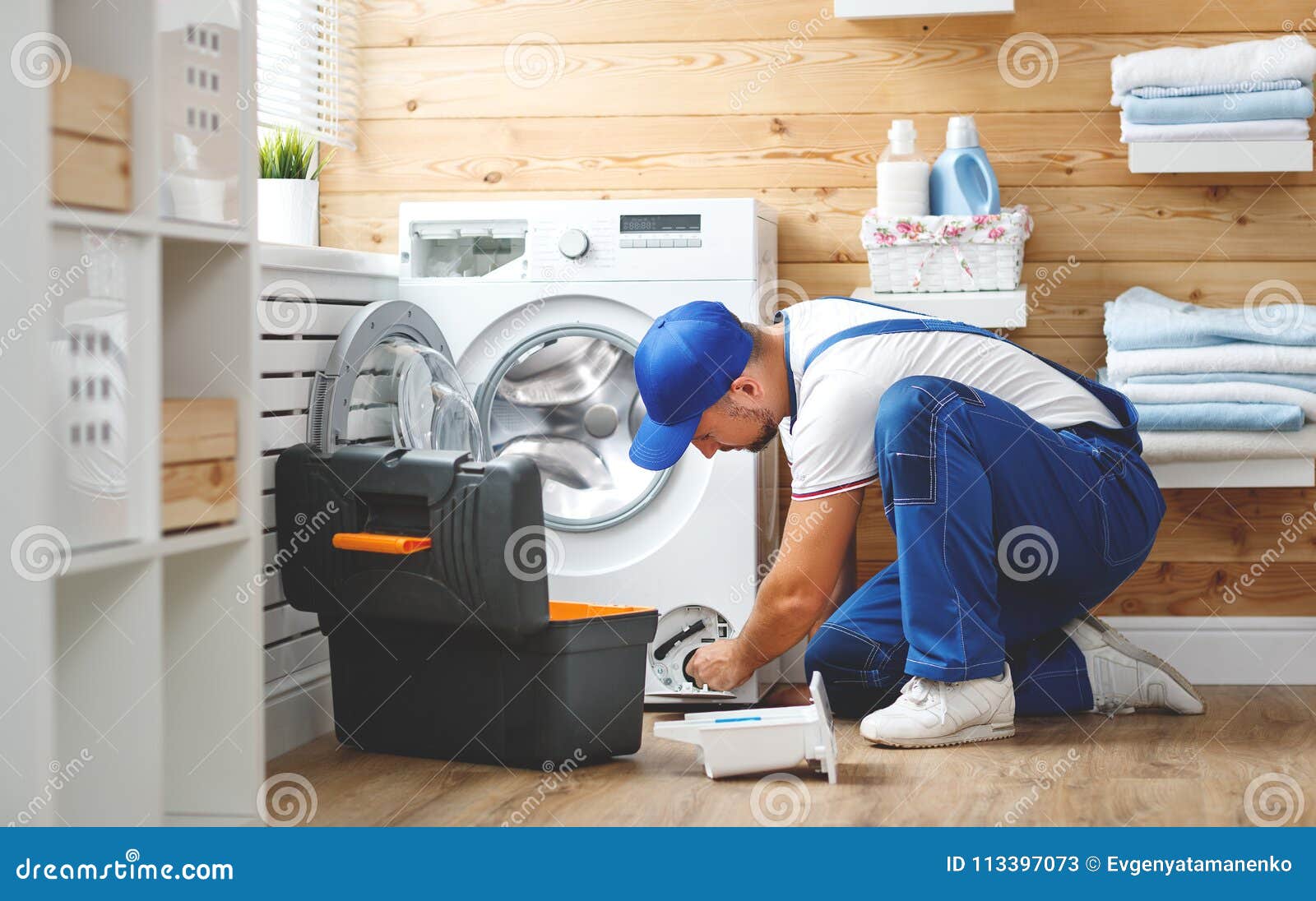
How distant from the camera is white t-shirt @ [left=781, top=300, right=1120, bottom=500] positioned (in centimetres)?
193

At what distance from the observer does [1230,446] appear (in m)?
2.36

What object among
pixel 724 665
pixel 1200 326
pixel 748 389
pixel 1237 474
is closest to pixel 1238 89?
pixel 1200 326

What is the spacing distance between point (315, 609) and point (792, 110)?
142 centimetres

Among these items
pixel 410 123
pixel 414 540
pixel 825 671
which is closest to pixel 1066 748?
pixel 825 671

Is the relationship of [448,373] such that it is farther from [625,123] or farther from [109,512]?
[109,512]

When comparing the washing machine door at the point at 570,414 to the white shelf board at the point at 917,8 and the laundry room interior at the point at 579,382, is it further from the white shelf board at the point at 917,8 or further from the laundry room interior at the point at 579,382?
the white shelf board at the point at 917,8

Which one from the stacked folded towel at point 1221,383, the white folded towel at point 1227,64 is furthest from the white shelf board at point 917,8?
the stacked folded towel at point 1221,383

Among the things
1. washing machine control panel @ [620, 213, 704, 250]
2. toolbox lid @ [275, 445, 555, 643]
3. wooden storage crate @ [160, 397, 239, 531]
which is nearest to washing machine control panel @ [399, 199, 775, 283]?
washing machine control panel @ [620, 213, 704, 250]

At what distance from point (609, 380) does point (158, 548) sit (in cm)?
114

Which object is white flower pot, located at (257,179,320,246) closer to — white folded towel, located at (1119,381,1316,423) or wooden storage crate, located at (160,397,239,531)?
wooden storage crate, located at (160,397,239,531)

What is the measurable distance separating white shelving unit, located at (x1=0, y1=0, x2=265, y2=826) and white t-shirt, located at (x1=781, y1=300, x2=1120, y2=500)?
0.80 metres

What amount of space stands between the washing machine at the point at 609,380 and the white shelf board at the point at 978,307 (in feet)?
1.01

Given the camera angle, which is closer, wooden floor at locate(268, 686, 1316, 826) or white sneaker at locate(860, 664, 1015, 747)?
wooden floor at locate(268, 686, 1316, 826)
